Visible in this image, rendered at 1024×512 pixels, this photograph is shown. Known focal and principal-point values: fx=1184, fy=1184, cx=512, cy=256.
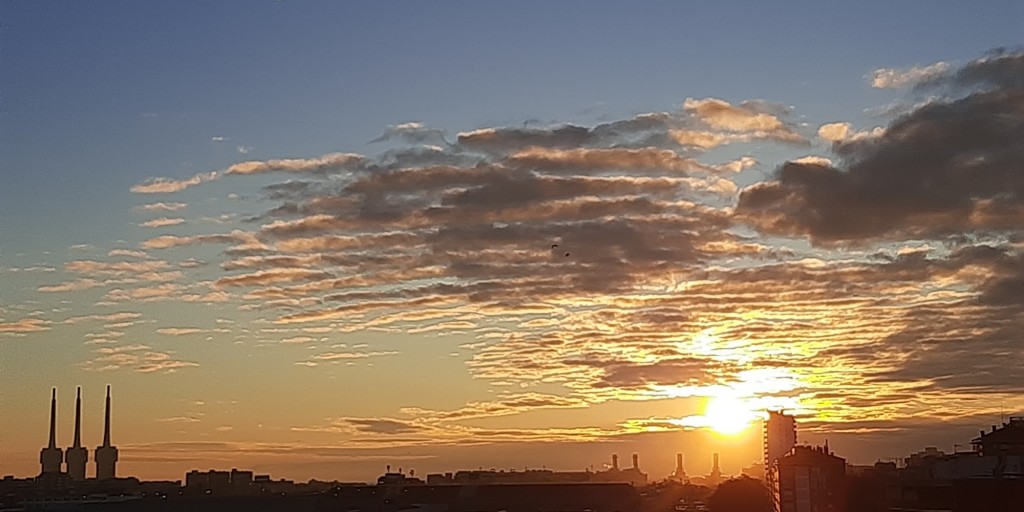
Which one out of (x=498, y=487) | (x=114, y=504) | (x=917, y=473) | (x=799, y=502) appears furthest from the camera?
(x=498, y=487)

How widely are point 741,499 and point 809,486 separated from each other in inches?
1055

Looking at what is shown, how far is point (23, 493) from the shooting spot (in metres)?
191

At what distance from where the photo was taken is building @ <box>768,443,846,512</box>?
7969cm

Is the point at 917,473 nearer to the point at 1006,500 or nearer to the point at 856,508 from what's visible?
the point at 856,508

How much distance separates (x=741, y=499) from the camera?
10594cm

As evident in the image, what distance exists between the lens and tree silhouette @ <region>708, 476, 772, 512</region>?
10406 centimetres

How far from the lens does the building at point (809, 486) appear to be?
79.7 m

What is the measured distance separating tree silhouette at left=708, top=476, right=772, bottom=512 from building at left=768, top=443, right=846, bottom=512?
19.2 metres

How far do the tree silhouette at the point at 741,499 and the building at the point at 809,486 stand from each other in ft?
63.1

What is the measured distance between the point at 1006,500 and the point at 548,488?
341 feet

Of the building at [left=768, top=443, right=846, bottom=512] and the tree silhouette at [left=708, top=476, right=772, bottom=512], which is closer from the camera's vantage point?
the building at [left=768, top=443, right=846, bottom=512]

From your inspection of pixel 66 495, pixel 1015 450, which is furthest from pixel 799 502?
pixel 66 495

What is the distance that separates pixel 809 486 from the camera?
7988 centimetres

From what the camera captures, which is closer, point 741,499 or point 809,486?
point 809,486
